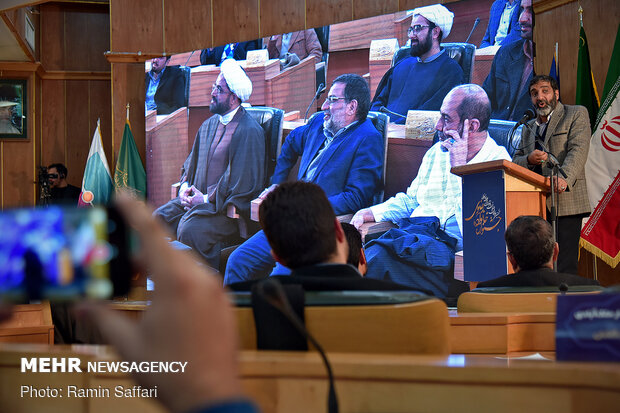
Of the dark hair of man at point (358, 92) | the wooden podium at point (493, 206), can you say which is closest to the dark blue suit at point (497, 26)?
the dark hair of man at point (358, 92)

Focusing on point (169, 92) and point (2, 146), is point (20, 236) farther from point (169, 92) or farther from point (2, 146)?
point (2, 146)

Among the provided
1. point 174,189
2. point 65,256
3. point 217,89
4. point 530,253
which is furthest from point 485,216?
point 174,189

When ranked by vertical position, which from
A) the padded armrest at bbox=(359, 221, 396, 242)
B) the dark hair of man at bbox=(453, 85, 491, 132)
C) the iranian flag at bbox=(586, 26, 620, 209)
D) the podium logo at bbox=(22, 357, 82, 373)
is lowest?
the padded armrest at bbox=(359, 221, 396, 242)

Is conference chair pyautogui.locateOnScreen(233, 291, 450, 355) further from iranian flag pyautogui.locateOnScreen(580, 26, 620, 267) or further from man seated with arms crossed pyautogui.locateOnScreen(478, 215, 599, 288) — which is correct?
iranian flag pyautogui.locateOnScreen(580, 26, 620, 267)

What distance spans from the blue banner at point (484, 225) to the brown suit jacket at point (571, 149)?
68cm

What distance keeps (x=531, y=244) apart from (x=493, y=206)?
51.0 inches

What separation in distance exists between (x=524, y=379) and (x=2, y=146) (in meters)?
10.2

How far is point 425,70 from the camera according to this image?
6488 mm

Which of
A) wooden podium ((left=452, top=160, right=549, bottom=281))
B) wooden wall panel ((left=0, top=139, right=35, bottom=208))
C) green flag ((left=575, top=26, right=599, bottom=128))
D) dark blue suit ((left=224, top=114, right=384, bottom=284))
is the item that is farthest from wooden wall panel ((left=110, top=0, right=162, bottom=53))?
wooden podium ((left=452, top=160, right=549, bottom=281))

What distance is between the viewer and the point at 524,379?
2.71 ft

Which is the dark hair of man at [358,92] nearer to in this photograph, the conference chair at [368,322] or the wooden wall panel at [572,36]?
the wooden wall panel at [572,36]

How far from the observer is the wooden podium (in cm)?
387

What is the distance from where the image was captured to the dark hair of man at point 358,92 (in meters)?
6.88

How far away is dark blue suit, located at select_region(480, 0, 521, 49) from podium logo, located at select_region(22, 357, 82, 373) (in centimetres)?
568
